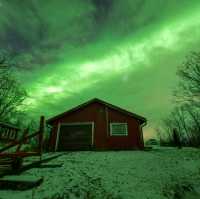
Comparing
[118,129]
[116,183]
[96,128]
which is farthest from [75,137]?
[116,183]

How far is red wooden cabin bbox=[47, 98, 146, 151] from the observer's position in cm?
1398

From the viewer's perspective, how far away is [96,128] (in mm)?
14617

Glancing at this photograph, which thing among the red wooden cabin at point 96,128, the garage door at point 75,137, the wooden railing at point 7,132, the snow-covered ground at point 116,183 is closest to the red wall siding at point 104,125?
the red wooden cabin at point 96,128

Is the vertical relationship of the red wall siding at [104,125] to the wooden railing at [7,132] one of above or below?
above

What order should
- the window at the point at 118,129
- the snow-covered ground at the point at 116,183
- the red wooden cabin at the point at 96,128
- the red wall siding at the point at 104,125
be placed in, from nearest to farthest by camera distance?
the snow-covered ground at the point at 116,183 < the red wall siding at the point at 104,125 < the red wooden cabin at the point at 96,128 < the window at the point at 118,129

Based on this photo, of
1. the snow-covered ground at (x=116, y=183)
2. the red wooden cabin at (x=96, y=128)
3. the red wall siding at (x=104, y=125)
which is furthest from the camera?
the red wooden cabin at (x=96, y=128)

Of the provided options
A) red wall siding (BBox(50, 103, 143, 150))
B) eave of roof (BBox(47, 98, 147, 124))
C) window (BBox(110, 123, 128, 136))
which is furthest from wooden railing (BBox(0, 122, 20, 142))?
window (BBox(110, 123, 128, 136))

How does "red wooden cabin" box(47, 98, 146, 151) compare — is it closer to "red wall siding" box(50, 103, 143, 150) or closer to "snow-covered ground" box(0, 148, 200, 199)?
"red wall siding" box(50, 103, 143, 150)

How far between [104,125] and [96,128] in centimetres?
87

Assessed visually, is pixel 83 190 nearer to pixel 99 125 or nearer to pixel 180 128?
pixel 99 125

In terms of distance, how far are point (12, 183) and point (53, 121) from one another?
1186cm

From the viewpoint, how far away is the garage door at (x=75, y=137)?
14.3 metres

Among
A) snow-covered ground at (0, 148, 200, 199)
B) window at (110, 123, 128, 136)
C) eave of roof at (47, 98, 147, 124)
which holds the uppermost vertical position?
eave of roof at (47, 98, 147, 124)

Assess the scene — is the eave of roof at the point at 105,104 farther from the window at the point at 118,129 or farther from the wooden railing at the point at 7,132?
the wooden railing at the point at 7,132
